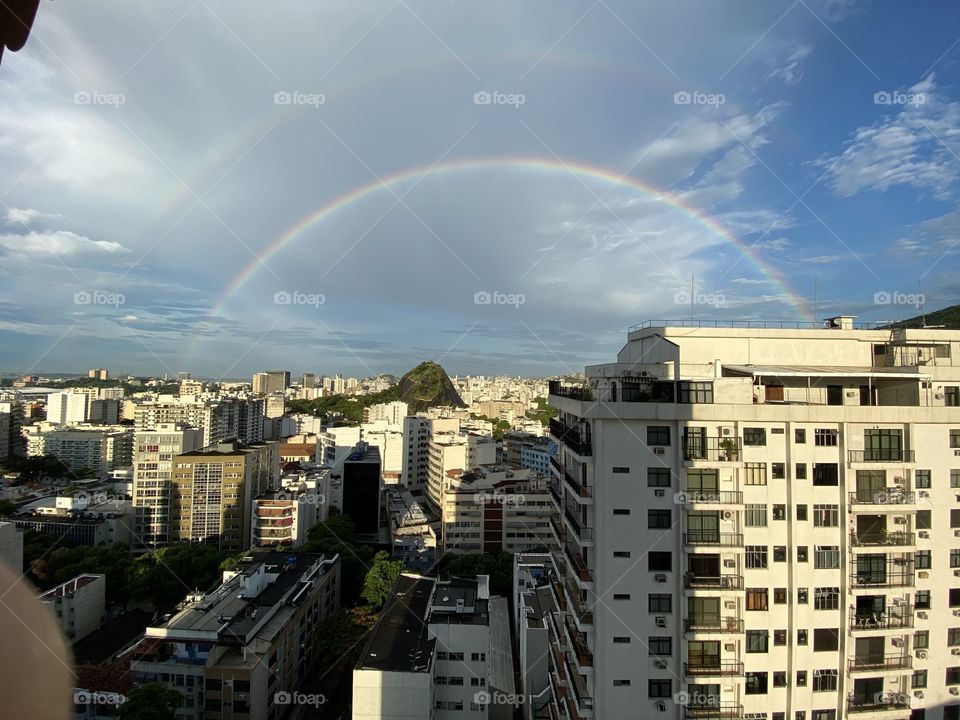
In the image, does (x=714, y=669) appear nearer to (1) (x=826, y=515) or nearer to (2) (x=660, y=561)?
(2) (x=660, y=561)

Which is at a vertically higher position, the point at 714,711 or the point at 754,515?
the point at 754,515

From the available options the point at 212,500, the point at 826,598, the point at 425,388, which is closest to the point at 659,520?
the point at 826,598

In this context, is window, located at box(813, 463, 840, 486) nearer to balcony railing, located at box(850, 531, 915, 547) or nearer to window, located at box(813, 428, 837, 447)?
window, located at box(813, 428, 837, 447)

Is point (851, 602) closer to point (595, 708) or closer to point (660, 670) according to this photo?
point (660, 670)

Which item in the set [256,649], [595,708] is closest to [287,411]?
[256,649]
